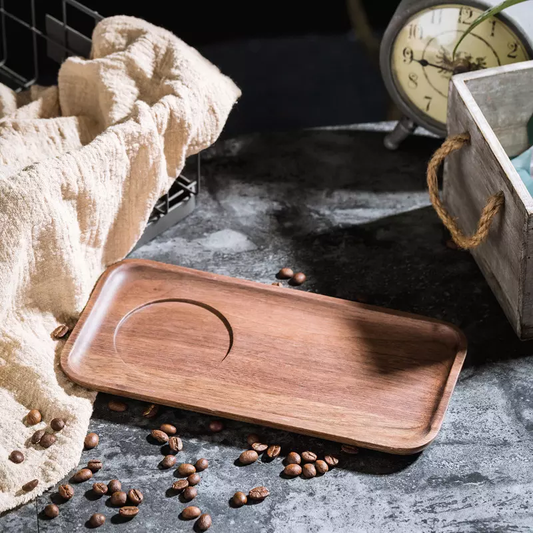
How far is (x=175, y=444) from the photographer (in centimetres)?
112

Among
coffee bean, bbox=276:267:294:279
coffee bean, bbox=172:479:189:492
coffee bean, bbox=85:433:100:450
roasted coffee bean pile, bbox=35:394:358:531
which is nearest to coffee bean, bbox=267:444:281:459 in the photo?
roasted coffee bean pile, bbox=35:394:358:531

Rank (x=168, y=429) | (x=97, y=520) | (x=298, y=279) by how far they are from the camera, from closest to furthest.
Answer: (x=97, y=520) < (x=168, y=429) < (x=298, y=279)

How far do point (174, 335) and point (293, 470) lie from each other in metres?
0.25

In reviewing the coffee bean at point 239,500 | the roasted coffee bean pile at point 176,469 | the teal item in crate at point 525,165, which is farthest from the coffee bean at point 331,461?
the teal item in crate at point 525,165

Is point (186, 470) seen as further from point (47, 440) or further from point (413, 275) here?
point (413, 275)

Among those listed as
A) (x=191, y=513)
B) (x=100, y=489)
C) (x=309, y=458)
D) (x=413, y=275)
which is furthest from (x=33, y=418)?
(x=413, y=275)

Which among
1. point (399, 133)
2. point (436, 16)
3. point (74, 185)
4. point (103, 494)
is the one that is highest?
point (436, 16)

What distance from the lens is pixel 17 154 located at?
49.8 inches

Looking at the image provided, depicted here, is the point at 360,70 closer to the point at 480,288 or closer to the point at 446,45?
the point at 446,45

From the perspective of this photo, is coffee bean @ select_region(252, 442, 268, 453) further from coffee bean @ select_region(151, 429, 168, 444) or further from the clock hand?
the clock hand

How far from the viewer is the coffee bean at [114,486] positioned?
1.07 m

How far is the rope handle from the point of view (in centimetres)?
121

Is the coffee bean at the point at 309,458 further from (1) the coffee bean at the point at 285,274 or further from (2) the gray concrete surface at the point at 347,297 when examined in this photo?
(1) the coffee bean at the point at 285,274

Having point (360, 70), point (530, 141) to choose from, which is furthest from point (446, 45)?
point (360, 70)
